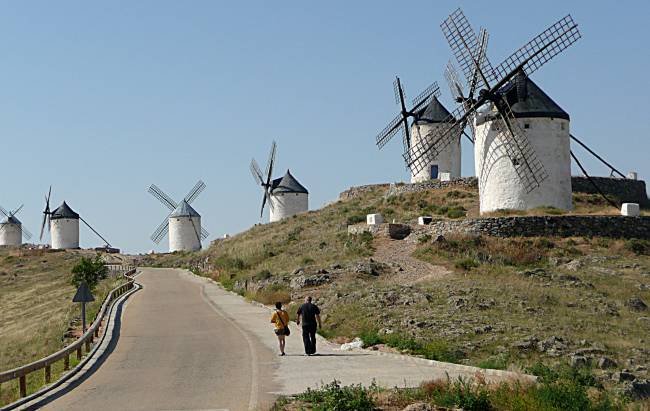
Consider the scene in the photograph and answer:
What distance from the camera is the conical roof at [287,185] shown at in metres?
74.6

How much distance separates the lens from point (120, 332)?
24.8 meters

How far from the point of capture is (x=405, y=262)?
3466 centimetres

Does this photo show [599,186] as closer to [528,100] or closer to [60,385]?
[528,100]

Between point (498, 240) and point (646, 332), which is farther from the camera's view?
point (498, 240)

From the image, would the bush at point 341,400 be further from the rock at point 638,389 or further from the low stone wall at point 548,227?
the low stone wall at point 548,227

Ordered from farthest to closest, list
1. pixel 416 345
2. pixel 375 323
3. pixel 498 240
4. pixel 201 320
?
pixel 498 240 < pixel 201 320 < pixel 375 323 < pixel 416 345

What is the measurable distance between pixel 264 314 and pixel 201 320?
105 inches

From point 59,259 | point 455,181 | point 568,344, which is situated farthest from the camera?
point 59,259

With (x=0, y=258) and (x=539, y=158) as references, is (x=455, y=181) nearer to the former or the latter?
(x=539, y=158)

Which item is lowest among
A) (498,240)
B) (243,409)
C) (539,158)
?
(243,409)

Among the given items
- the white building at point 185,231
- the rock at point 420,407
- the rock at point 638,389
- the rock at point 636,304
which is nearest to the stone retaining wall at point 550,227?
the rock at point 636,304

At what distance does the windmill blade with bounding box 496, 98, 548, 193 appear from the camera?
38.5 meters

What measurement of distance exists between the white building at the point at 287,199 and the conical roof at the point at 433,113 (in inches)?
826

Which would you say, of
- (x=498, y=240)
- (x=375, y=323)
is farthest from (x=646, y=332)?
(x=498, y=240)
